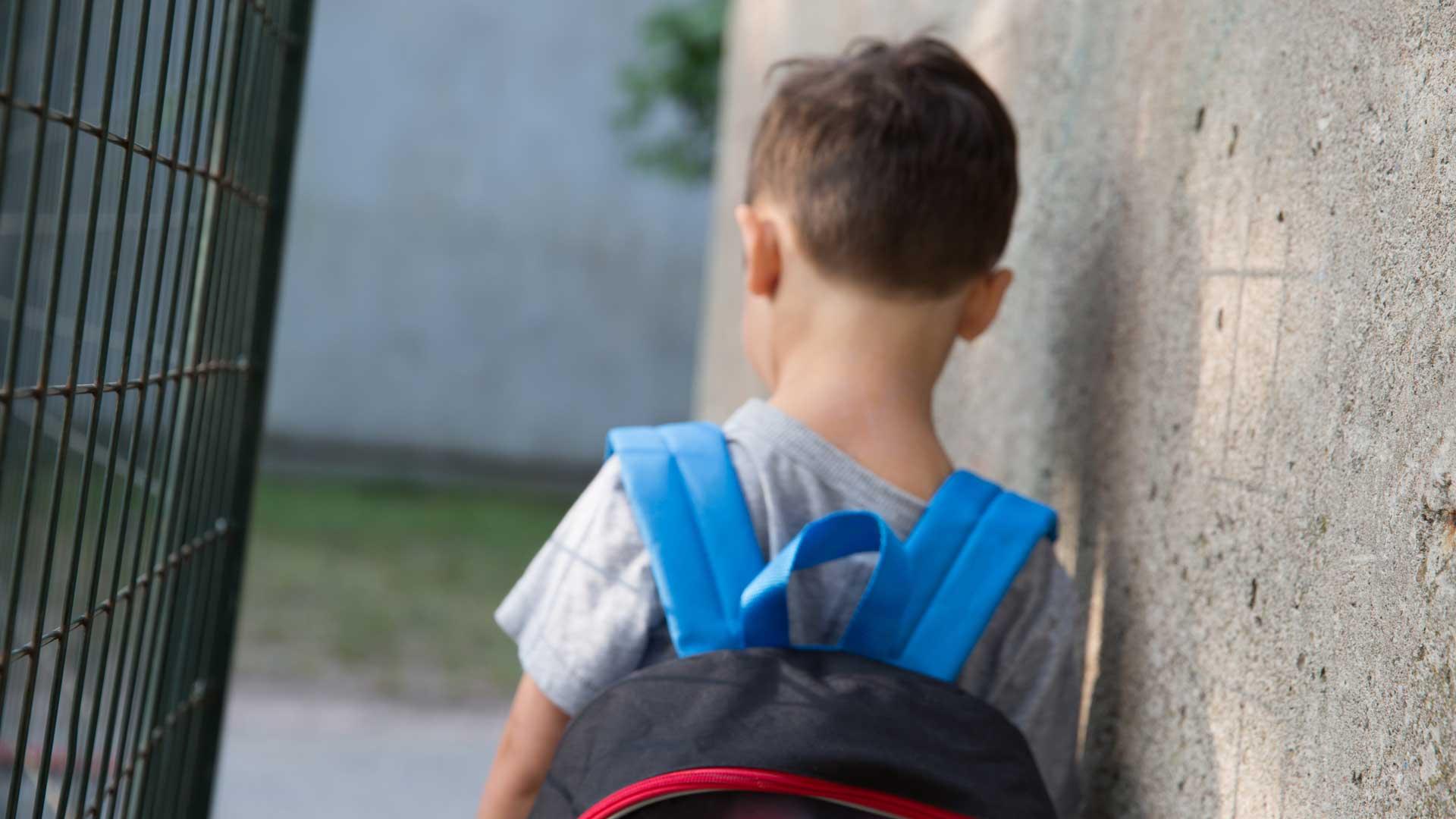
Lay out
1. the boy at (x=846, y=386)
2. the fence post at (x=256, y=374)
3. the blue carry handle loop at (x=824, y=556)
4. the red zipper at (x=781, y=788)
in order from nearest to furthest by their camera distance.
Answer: the red zipper at (x=781, y=788) → the blue carry handle loop at (x=824, y=556) → the boy at (x=846, y=386) → the fence post at (x=256, y=374)

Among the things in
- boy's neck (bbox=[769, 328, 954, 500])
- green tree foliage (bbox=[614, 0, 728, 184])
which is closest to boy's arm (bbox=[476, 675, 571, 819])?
boy's neck (bbox=[769, 328, 954, 500])

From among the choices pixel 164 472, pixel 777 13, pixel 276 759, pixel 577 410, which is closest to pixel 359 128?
pixel 577 410

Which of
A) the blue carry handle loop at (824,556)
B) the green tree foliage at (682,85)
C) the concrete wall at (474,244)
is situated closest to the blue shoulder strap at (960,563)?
the blue carry handle loop at (824,556)

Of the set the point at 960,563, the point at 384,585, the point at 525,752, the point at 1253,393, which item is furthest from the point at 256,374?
the point at 384,585

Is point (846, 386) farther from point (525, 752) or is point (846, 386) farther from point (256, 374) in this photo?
point (256, 374)

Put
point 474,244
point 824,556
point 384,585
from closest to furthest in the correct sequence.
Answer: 1. point 824,556
2. point 384,585
3. point 474,244

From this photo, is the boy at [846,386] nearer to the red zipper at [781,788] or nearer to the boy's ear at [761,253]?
the boy's ear at [761,253]

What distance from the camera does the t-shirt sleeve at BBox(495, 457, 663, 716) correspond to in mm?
1067

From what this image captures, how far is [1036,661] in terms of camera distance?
3.75 feet

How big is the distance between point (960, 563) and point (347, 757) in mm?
3425

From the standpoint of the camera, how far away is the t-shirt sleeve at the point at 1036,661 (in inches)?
44.8

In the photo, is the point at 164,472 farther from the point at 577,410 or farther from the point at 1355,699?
the point at 577,410

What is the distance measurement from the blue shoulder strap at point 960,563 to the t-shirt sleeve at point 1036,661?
6cm

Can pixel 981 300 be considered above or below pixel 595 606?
above
